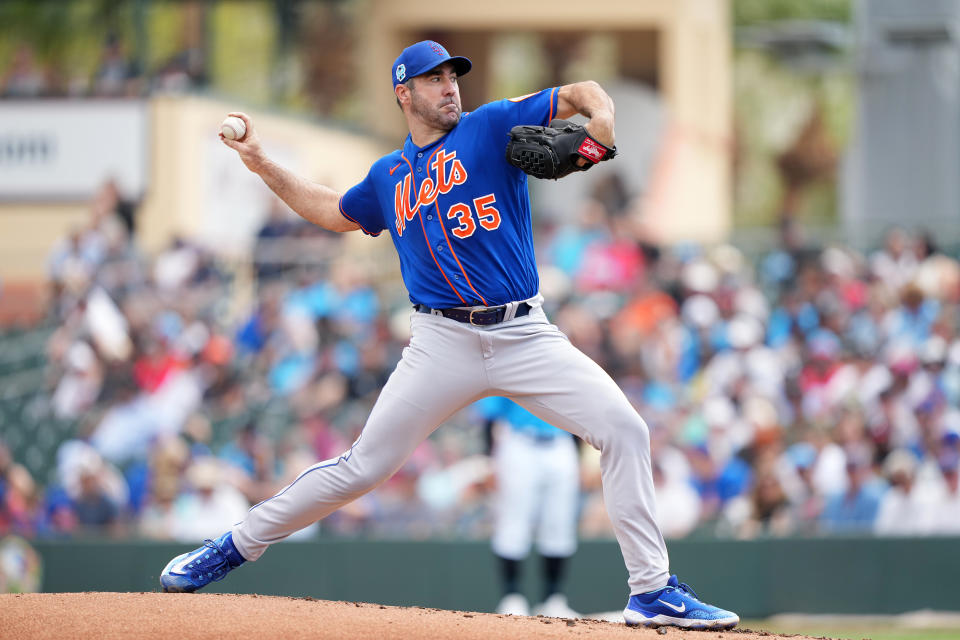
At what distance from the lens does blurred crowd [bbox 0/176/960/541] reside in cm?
1052

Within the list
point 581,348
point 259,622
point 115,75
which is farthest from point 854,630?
point 115,75

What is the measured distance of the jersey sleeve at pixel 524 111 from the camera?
189 inches

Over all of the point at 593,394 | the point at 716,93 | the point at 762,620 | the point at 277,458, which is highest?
the point at 716,93

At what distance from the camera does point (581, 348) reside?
424 inches

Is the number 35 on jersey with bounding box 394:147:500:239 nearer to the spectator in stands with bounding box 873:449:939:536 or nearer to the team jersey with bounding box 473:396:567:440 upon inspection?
the team jersey with bounding box 473:396:567:440

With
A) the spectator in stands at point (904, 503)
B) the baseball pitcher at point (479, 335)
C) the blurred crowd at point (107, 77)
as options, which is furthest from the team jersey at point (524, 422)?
the blurred crowd at point (107, 77)

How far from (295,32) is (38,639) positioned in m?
15.0

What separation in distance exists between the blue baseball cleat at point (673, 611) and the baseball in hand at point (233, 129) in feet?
8.24

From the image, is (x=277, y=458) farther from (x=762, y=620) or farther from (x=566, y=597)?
(x=762, y=620)

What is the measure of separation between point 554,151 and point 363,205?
3.77 feet

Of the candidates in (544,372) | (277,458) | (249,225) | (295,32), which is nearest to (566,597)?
(277,458)

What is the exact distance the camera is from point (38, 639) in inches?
194

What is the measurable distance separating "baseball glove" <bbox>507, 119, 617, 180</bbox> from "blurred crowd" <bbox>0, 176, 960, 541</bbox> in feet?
19.5

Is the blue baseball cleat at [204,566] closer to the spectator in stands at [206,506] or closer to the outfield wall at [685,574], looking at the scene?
the spectator in stands at [206,506]
